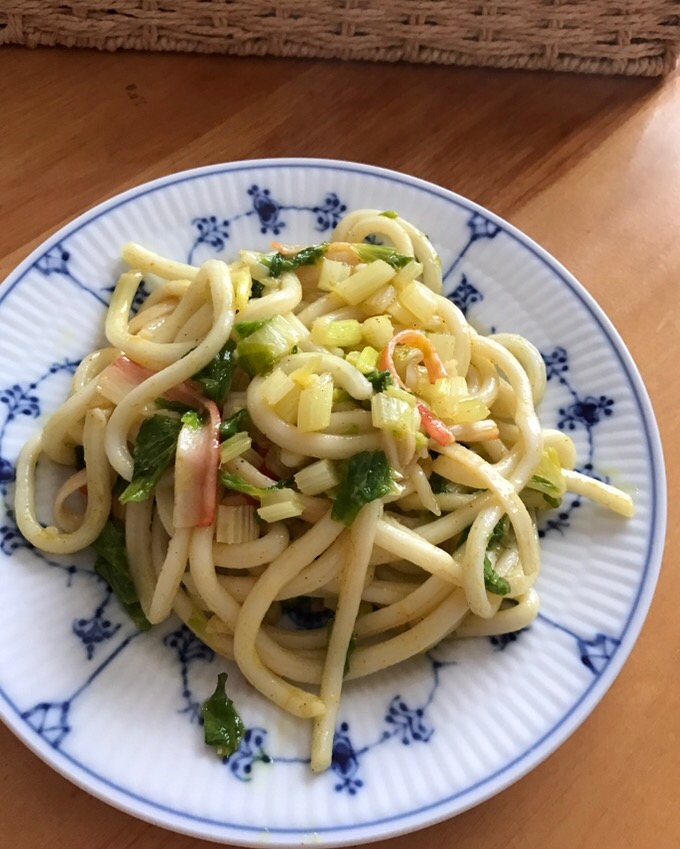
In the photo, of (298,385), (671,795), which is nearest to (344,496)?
(298,385)

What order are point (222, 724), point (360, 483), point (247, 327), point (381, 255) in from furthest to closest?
1. point (381, 255)
2. point (247, 327)
3. point (360, 483)
4. point (222, 724)

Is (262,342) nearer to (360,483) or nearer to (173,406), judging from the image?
(173,406)

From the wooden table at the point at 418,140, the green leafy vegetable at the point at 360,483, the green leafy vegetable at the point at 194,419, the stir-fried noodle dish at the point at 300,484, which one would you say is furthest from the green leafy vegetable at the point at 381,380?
the wooden table at the point at 418,140

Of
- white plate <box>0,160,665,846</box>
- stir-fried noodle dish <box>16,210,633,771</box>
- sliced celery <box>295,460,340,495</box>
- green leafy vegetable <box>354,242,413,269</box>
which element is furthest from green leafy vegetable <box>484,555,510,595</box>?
green leafy vegetable <box>354,242,413,269</box>

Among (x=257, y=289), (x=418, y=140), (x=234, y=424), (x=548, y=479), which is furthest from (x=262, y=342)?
(x=418, y=140)

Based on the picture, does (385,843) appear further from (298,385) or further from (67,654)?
(298,385)

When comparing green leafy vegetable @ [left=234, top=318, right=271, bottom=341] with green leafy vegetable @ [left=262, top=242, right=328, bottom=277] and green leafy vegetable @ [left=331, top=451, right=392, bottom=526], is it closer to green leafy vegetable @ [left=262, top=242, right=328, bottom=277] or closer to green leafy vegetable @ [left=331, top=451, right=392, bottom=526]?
green leafy vegetable @ [left=262, top=242, right=328, bottom=277]
